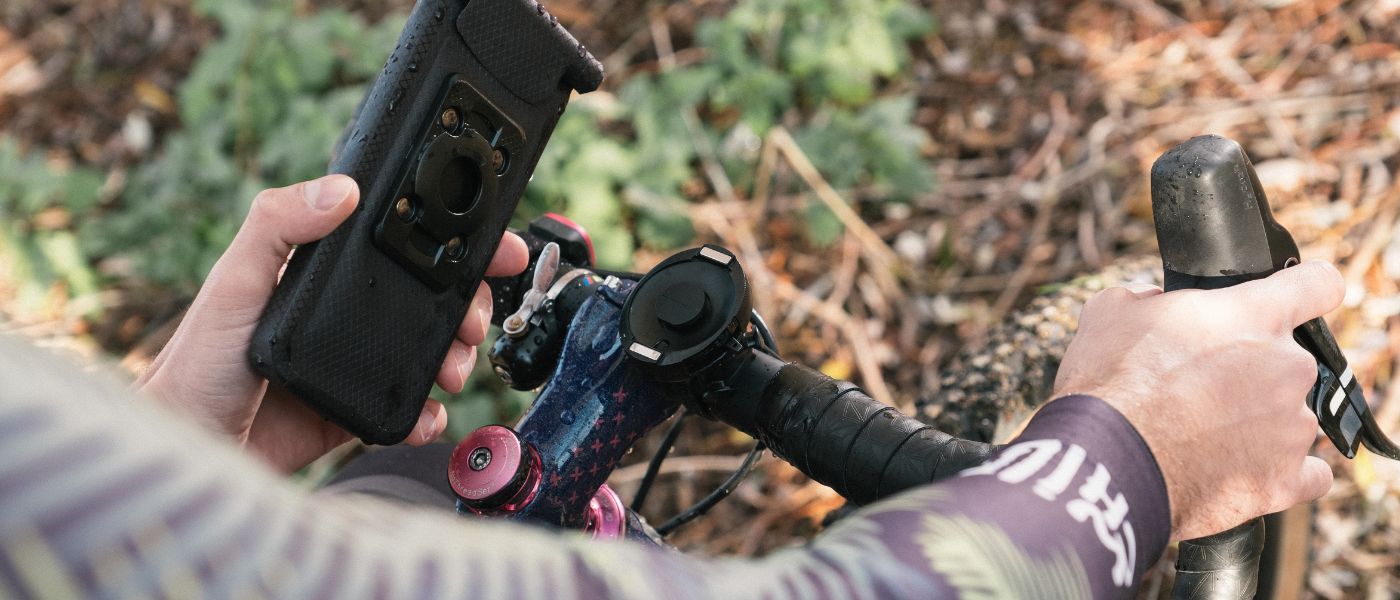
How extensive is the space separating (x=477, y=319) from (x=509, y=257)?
0.47ft

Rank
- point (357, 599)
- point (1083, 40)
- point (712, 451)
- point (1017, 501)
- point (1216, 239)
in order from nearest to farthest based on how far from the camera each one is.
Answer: point (357, 599)
point (1017, 501)
point (1216, 239)
point (712, 451)
point (1083, 40)

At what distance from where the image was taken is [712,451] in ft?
7.04

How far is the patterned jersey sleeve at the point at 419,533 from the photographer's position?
1.39 ft

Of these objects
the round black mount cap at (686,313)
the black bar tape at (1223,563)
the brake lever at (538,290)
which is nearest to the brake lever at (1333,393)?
the black bar tape at (1223,563)

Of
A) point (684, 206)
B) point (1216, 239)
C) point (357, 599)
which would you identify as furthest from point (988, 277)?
point (357, 599)

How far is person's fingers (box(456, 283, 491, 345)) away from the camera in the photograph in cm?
123

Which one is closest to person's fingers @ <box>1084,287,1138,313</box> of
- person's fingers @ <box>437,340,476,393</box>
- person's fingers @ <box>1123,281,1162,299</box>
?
person's fingers @ <box>1123,281,1162,299</box>

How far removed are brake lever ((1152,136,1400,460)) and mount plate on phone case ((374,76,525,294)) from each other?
693 mm

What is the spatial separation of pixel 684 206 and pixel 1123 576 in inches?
71.6

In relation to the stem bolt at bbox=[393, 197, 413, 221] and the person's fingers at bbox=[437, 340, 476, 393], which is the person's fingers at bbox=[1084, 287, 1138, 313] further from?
the person's fingers at bbox=[437, 340, 476, 393]

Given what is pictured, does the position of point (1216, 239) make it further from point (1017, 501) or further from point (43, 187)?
point (43, 187)

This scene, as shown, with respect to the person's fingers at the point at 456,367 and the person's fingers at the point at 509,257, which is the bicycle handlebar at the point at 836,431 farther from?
the person's fingers at the point at 456,367

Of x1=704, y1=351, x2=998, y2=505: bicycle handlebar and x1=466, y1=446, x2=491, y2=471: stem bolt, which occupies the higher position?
x1=704, y1=351, x2=998, y2=505: bicycle handlebar

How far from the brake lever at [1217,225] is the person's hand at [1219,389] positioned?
4 centimetres
